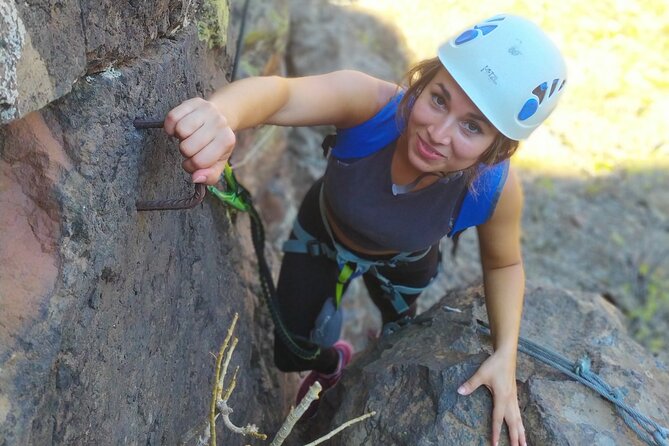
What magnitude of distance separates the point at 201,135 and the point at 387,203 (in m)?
0.87

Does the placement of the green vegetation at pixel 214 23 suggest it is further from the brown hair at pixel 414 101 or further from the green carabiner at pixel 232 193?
the brown hair at pixel 414 101

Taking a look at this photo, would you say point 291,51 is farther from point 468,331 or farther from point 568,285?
point 468,331

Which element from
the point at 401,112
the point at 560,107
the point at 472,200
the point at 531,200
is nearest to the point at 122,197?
the point at 401,112

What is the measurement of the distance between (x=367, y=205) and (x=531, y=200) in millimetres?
3330

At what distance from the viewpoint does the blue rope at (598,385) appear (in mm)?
1876

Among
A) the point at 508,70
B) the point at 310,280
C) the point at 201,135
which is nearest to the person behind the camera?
the point at 201,135

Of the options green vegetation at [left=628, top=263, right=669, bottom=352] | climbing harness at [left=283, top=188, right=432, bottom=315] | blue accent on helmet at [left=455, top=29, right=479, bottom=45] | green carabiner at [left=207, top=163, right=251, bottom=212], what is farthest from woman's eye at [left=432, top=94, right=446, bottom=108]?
green vegetation at [left=628, top=263, right=669, bottom=352]

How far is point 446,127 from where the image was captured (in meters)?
1.78

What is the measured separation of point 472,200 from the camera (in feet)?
6.78

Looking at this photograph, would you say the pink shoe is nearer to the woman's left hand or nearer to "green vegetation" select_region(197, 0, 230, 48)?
the woman's left hand

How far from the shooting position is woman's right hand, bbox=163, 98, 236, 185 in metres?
1.34

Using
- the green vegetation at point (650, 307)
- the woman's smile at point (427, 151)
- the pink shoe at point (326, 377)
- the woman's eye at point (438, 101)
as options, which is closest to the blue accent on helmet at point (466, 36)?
the woman's eye at point (438, 101)

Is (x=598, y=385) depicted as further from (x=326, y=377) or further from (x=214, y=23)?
(x=214, y=23)

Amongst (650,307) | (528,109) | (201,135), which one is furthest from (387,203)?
(650,307)
